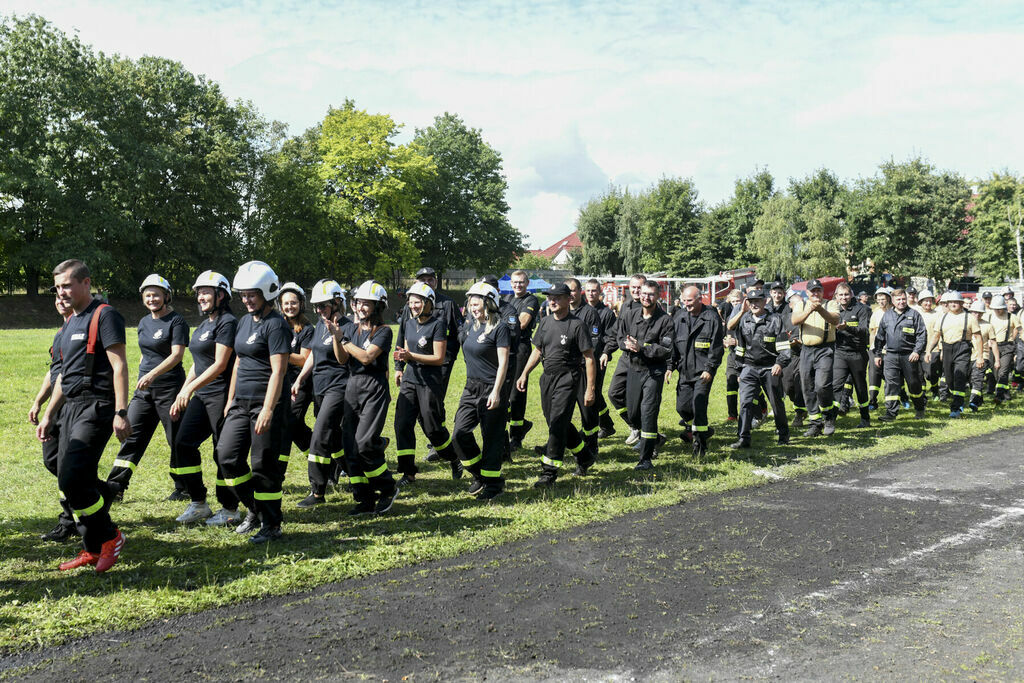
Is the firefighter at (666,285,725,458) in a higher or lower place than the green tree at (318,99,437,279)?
lower

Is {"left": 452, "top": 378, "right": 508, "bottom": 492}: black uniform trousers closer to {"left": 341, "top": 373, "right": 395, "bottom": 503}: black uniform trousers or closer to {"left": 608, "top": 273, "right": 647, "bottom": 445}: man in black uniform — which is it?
{"left": 341, "top": 373, "right": 395, "bottom": 503}: black uniform trousers

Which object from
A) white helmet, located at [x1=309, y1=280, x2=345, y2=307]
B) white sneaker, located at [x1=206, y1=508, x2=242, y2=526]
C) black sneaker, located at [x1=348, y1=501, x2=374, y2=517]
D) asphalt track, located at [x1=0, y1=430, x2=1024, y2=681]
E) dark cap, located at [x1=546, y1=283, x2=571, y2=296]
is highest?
white helmet, located at [x1=309, y1=280, x2=345, y2=307]

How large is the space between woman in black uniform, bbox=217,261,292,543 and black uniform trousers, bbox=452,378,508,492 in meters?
2.02

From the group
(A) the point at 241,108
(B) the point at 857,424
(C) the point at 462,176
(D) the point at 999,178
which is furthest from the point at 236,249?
(D) the point at 999,178

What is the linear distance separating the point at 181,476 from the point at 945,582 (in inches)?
230

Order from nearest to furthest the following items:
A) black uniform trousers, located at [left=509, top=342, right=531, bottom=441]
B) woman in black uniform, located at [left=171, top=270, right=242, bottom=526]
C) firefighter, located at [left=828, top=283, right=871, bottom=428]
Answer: woman in black uniform, located at [left=171, top=270, right=242, bottom=526], black uniform trousers, located at [left=509, top=342, right=531, bottom=441], firefighter, located at [left=828, top=283, right=871, bottom=428]

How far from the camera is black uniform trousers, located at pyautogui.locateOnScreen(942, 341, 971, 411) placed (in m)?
14.4

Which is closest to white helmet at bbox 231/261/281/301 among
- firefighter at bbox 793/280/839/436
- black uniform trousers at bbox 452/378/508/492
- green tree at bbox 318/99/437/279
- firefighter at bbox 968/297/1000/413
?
black uniform trousers at bbox 452/378/508/492

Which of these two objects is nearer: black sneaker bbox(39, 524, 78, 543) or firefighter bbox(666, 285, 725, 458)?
black sneaker bbox(39, 524, 78, 543)

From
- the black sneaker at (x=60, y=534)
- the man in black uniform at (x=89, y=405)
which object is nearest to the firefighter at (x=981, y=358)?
the man in black uniform at (x=89, y=405)

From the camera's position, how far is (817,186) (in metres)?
74.6

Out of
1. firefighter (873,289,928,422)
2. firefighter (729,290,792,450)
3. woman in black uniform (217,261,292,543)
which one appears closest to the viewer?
woman in black uniform (217,261,292,543)

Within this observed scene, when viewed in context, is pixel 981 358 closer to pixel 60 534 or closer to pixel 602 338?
pixel 602 338

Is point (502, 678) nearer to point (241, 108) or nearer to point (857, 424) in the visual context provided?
point (857, 424)
